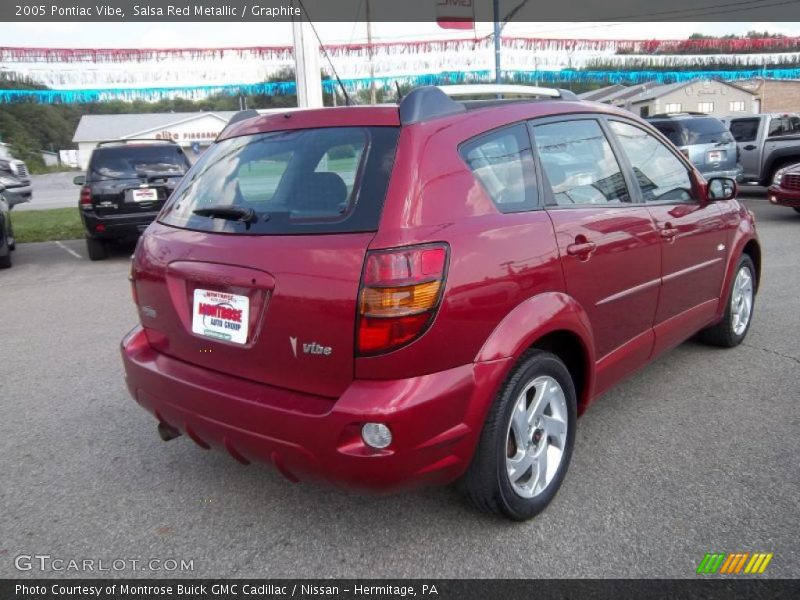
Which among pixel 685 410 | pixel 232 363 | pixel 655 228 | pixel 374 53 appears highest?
pixel 374 53

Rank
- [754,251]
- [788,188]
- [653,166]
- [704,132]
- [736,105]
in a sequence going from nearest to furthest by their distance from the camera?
1. [653,166]
2. [754,251]
3. [788,188]
4. [704,132]
5. [736,105]

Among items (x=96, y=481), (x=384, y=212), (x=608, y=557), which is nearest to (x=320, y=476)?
(x=384, y=212)

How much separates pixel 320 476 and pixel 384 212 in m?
0.94

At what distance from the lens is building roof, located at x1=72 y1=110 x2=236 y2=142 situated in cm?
5534

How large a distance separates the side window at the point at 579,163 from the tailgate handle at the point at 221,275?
1.34 m

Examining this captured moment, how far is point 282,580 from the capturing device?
2.33 meters

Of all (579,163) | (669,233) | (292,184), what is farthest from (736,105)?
(292,184)

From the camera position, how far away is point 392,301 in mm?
2111

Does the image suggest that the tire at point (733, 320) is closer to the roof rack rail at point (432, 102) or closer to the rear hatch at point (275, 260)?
the roof rack rail at point (432, 102)

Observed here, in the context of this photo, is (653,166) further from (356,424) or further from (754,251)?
(356,424)

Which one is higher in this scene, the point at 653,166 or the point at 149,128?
the point at 149,128

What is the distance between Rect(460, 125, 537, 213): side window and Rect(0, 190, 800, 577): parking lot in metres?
1.31

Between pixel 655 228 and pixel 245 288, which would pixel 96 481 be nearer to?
pixel 245 288

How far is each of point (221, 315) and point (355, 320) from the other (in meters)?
0.61
